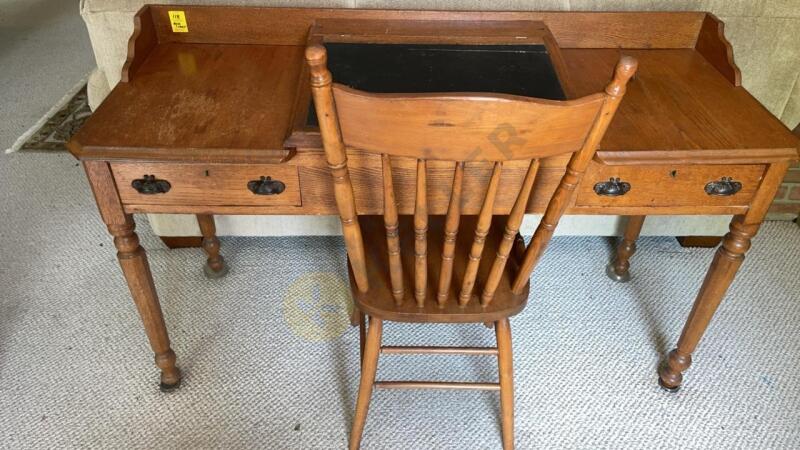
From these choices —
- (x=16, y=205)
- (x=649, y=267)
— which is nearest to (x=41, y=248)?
(x=16, y=205)

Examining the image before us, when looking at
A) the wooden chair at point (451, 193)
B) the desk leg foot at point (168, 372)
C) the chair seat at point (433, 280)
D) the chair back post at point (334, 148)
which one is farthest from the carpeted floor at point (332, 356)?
the chair back post at point (334, 148)

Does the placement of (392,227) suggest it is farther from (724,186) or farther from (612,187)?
(724,186)

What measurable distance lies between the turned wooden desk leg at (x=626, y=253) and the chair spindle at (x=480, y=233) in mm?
785

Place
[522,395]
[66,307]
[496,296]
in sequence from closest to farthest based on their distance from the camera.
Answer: [496,296], [522,395], [66,307]

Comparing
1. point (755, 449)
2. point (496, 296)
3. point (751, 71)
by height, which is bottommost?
point (755, 449)

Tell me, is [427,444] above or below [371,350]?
below

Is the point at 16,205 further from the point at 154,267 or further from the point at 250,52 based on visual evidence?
the point at 250,52

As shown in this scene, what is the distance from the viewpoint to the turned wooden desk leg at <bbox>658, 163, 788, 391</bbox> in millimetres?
1118

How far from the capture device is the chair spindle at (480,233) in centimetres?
85

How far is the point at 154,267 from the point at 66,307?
26 cm

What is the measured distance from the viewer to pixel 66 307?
1679 millimetres

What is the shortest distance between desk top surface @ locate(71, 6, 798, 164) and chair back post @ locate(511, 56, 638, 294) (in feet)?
0.56

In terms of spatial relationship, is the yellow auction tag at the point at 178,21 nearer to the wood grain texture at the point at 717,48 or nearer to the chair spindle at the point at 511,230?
the chair spindle at the point at 511,230

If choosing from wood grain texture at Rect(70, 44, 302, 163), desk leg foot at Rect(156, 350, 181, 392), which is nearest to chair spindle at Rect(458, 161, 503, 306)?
wood grain texture at Rect(70, 44, 302, 163)
